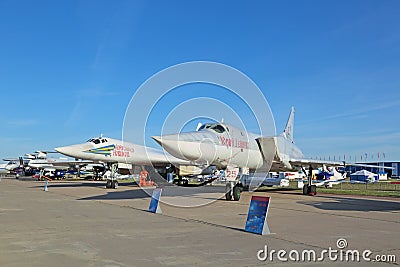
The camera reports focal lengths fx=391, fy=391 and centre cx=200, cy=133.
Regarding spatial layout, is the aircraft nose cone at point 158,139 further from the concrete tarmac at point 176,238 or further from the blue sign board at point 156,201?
the concrete tarmac at point 176,238

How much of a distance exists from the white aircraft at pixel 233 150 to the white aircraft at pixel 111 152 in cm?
786

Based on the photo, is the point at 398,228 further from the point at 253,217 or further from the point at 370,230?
the point at 253,217

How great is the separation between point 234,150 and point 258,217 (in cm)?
814

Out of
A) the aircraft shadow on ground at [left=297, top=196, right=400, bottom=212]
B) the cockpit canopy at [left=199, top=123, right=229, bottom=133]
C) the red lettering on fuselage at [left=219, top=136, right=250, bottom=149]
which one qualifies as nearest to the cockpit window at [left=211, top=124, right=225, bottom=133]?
the cockpit canopy at [left=199, top=123, right=229, bottom=133]

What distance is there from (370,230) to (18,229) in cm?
853

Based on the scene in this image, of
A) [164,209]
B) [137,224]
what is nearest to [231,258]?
[137,224]

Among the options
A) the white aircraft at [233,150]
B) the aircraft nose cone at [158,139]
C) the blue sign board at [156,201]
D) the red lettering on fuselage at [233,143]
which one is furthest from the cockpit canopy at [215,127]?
the blue sign board at [156,201]

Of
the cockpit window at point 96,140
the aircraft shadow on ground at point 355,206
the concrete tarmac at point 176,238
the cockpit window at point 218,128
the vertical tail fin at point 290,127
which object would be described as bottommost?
the concrete tarmac at point 176,238

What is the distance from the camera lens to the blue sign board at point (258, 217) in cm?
875

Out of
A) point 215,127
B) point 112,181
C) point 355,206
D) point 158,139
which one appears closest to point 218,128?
point 215,127

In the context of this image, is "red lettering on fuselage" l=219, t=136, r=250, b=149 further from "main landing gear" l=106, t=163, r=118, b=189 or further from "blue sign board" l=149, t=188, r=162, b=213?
"main landing gear" l=106, t=163, r=118, b=189

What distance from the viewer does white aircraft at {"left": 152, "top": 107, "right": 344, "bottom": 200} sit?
1353 centimetres

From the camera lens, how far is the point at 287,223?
10.7m

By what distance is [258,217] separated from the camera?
8.95 m
